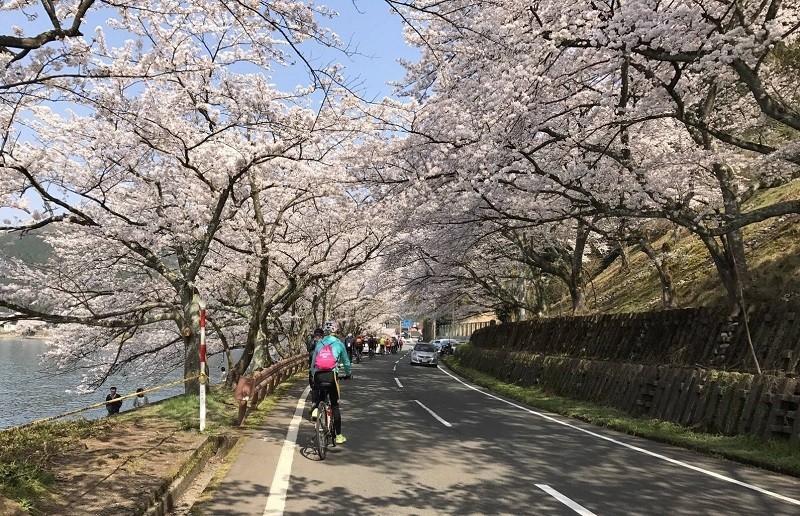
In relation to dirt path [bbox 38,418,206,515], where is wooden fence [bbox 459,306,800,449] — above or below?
above

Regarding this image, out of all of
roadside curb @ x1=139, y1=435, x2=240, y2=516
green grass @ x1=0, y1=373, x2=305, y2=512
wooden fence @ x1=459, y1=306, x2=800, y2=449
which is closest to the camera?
green grass @ x1=0, y1=373, x2=305, y2=512

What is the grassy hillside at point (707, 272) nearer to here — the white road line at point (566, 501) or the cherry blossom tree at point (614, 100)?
the cherry blossom tree at point (614, 100)

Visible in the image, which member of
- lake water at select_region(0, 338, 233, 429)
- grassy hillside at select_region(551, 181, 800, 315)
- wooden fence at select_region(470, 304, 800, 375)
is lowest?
lake water at select_region(0, 338, 233, 429)

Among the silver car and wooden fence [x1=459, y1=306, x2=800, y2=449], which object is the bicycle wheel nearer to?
wooden fence [x1=459, y1=306, x2=800, y2=449]

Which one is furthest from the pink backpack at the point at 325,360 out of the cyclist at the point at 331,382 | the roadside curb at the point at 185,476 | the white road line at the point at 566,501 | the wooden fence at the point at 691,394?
the wooden fence at the point at 691,394

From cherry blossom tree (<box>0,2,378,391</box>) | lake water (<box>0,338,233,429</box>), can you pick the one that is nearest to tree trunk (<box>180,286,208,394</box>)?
cherry blossom tree (<box>0,2,378,391</box>)

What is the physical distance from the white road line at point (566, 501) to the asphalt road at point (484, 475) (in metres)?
0.01

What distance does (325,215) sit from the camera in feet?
69.7

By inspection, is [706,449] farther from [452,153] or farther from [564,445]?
[452,153]

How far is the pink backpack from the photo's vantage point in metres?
8.50

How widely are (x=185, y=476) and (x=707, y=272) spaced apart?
22.6 meters

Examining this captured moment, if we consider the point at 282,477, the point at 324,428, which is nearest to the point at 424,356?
the point at 324,428

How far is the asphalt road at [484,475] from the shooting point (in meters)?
5.56

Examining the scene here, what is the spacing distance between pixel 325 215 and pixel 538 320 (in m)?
9.49
